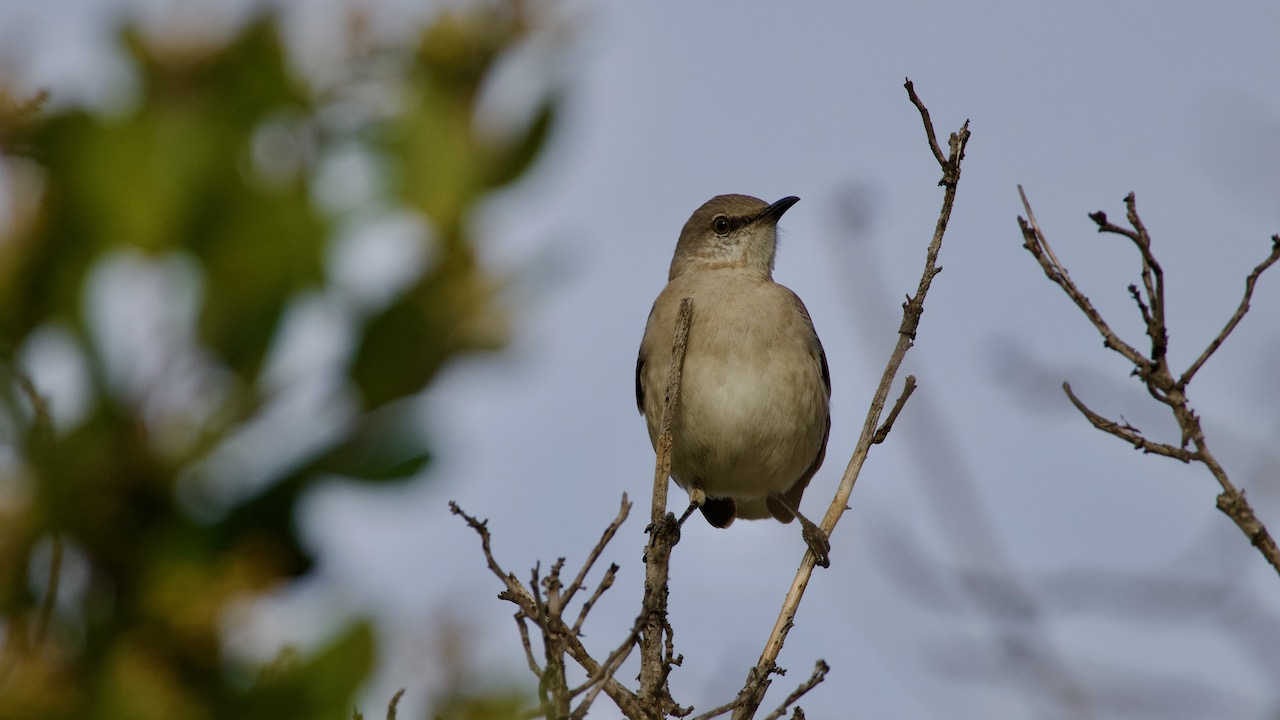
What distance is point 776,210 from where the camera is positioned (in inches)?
301

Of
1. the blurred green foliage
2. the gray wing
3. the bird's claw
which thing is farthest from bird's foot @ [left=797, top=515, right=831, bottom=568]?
the blurred green foliage

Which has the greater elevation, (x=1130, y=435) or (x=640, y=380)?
(x=640, y=380)

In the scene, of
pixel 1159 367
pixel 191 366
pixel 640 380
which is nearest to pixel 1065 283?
pixel 1159 367

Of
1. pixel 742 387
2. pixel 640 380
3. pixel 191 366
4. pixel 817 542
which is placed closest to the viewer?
pixel 191 366

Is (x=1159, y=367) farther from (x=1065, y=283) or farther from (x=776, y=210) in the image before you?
(x=776, y=210)

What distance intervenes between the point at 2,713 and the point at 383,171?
96 centimetres

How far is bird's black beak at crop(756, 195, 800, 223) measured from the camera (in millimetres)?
7637

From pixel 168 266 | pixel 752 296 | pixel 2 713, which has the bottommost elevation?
pixel 2 713

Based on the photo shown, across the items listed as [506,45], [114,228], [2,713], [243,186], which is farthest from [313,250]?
[2,713]

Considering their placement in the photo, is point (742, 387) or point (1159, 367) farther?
point (742, 387)

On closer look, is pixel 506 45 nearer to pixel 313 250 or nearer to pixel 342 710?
pixel 313 250

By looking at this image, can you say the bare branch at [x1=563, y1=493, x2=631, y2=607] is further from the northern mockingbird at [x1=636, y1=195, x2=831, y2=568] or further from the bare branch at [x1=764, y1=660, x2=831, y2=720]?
the northern mockingbird at [x1=636, y1=195, x2=831, y2=568]

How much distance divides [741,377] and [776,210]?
4.91 ft

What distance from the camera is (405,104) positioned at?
207cm
